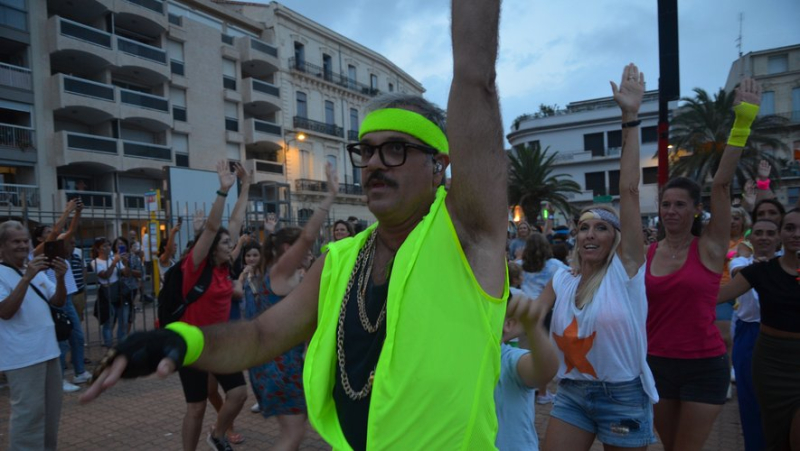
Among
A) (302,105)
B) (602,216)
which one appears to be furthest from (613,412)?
(302,105)

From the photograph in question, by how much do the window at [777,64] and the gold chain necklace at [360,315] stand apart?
4821 centimetres

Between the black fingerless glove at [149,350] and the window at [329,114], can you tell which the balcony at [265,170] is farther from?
the black fingerless glove at [149,350]

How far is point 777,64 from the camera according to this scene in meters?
39.1

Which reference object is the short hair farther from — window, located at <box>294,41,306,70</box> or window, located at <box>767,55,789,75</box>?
window, located at <box>767,55,789,75</box>

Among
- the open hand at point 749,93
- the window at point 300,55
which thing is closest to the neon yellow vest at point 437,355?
the open hand at point 749,93

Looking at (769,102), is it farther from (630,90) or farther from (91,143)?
(630,90)

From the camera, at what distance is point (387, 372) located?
4.39 feet

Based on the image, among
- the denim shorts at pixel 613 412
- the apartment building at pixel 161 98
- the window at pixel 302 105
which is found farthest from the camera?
the window at pixel 302 105

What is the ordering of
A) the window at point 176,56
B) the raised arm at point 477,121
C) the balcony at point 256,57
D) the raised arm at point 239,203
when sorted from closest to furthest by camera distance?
the raised arm at point 477,121, the raised arm at point 239,203, the window at point 176,56, the balcony at point 256,57

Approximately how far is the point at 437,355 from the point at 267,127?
34470 mm

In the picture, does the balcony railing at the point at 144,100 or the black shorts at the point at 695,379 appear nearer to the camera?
the black shorts at the point at 695,379

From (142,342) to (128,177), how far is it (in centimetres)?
2886

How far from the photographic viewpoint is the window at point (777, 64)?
38.6 metres

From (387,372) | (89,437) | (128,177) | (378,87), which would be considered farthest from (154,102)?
(387,372)
